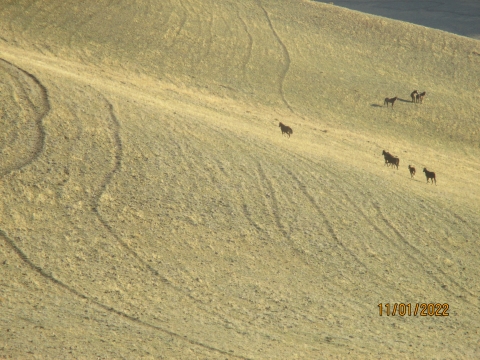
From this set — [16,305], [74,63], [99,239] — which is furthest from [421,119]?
[16,305]

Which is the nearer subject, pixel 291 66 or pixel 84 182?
pixel 84 182

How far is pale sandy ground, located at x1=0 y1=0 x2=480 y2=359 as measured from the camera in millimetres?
11930

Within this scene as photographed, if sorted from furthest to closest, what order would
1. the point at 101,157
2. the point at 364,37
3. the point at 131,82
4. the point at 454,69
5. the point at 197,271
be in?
the point at 364,37, the point at 454,69, the point at 131,82, the point at 101,157, the point at 197,271

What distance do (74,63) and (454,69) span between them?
109ft

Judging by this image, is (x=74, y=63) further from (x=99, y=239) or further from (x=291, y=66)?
(x=99, y=239)

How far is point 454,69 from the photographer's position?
154ft
